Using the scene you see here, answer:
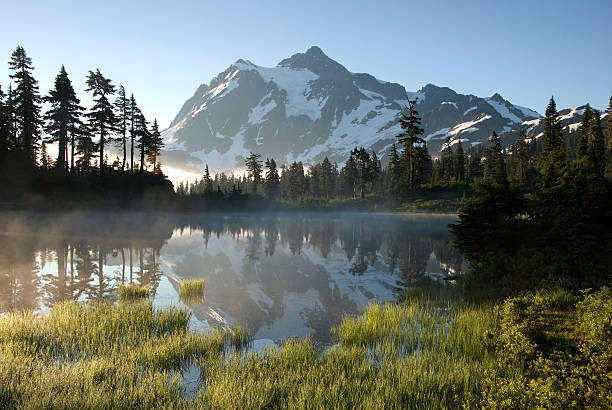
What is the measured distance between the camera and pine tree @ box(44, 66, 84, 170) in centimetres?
4694

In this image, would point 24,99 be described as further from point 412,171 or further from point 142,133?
point 412,171

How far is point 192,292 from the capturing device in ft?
40.8

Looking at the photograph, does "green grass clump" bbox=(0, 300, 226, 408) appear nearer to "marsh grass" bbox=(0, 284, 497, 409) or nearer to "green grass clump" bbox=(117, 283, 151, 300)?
"marsh grass" bbox=(0, 284, 497, 409)

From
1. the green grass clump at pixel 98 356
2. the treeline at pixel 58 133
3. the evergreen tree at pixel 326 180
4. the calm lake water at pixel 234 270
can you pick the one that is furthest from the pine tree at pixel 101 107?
the evergreen tree at pixel 326 180

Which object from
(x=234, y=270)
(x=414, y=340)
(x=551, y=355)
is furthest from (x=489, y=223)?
(x=234, y=270)

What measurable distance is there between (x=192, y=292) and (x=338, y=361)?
7.84m

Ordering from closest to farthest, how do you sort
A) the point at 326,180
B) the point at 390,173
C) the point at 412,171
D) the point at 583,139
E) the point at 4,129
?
the point at 4,129 → the point at 412,171 → the point at 583,139 → the point at 390,173 → the point at 326,180

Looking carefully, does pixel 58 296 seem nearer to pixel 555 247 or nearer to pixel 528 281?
pixel 528 281

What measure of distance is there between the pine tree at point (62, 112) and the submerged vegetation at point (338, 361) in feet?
162

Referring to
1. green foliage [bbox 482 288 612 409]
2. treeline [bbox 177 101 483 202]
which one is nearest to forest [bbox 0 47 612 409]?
green foliage [bbox 482 288 612 409]

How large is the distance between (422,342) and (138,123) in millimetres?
60560

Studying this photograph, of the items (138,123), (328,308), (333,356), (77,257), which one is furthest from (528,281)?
(138,123)

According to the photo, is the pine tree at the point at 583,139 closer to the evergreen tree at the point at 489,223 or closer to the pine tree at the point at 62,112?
the evergreen tree at the point at 489,223

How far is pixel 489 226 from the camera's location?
14727 millimetres
